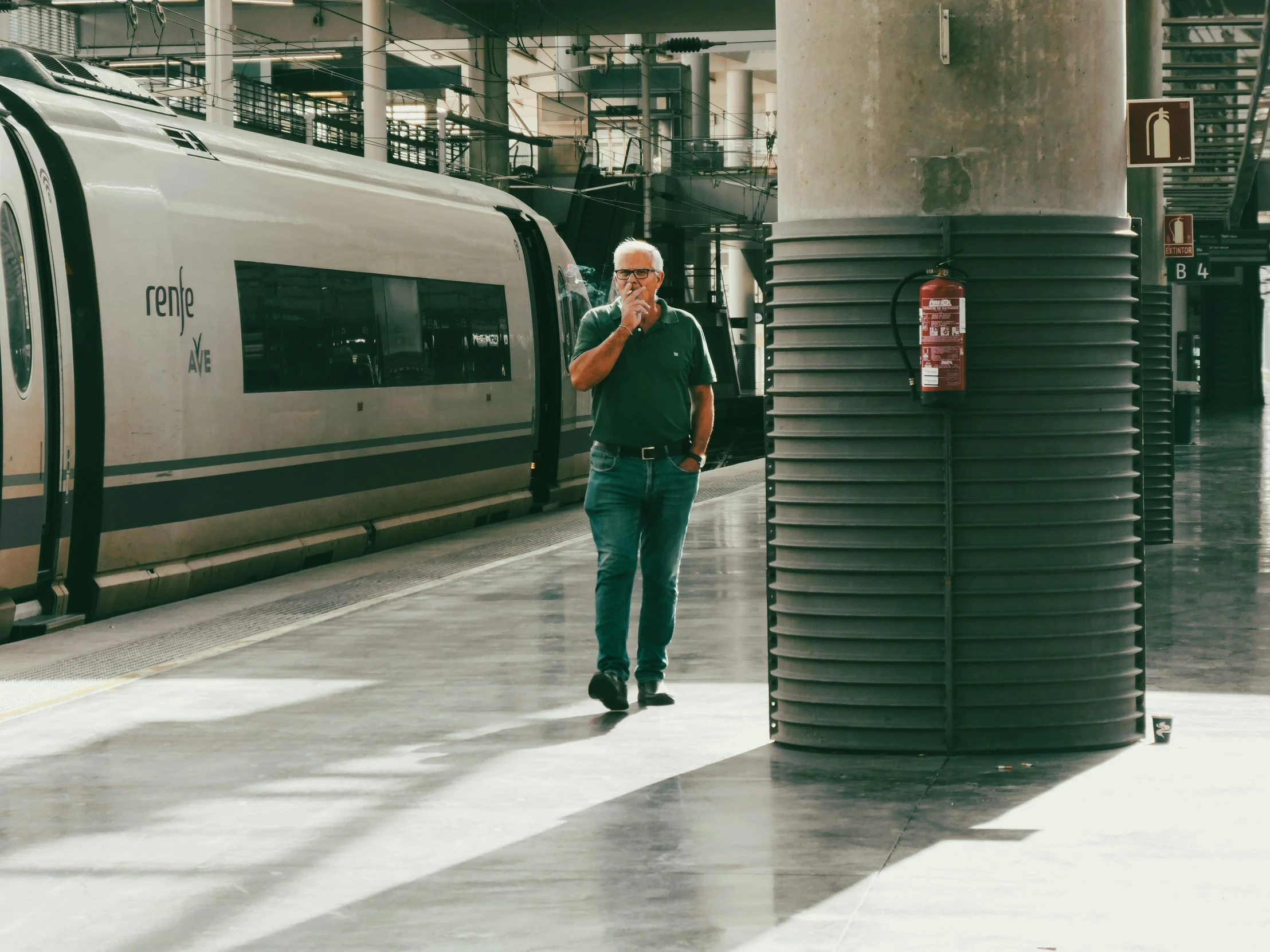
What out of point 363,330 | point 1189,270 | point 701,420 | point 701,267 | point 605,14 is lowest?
point 701,420

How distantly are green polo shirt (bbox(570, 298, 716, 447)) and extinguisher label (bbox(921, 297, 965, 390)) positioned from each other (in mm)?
1262

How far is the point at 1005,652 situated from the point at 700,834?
1472 mm

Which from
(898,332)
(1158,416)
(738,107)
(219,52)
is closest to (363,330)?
(1158,416)

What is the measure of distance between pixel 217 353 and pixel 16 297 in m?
2.13

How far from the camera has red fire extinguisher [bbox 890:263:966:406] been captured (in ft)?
19.4

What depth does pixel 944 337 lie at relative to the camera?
19.5ft

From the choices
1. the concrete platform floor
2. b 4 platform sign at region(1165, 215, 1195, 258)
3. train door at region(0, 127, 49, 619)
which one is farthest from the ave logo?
b 4 platform sign at region(1165, 215, 1195, 258)

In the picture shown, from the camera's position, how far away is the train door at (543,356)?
18078 mm

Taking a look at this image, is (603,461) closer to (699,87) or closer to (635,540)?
(635,540)

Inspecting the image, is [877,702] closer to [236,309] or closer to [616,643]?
[616,643]

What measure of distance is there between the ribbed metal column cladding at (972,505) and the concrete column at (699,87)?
179ft

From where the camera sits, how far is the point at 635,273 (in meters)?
6.96

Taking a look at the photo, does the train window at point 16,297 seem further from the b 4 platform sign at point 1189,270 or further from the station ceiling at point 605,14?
the station ceiling at point 605,14

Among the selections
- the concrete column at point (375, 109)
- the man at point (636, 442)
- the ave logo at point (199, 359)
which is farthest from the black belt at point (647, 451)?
the concrete column at point (375, 109)
